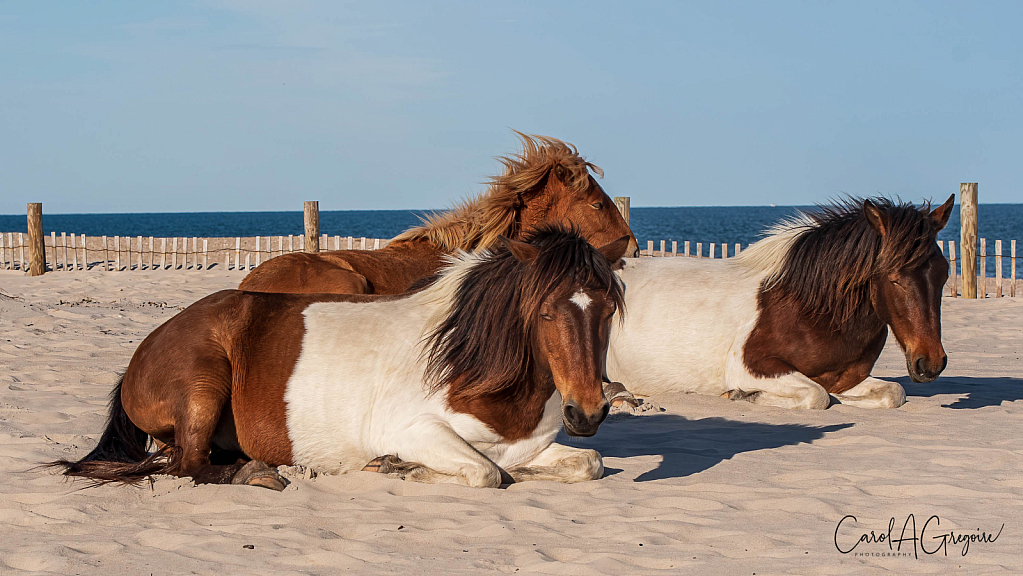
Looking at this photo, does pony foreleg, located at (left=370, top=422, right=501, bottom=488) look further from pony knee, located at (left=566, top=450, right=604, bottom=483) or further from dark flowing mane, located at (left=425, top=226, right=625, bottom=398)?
pony knee, located at (left=566, top=450, right=604, bottom=483)

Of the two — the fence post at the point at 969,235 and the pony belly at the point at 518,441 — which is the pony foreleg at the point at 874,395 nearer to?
the pony belly at the point at 518,441

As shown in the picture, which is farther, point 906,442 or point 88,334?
point 88,334

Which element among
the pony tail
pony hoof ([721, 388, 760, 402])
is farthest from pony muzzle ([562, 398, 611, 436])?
pony hoof ([721, 388, 760, 402])

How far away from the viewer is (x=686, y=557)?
3453mm

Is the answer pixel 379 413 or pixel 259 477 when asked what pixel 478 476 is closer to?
pixel 379 413

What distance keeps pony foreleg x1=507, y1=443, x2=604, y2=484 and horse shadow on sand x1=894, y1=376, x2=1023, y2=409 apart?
3.80 meters

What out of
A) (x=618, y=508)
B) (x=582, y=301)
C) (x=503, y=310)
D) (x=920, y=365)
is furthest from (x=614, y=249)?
(x=920, y=365)

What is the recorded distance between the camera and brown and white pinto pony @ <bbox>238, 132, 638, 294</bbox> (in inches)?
279

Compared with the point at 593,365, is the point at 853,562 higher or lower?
lower

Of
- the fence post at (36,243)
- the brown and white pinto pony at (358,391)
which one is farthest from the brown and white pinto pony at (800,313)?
the fence post at (36,243)

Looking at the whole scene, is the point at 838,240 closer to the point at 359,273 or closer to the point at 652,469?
the point at 652,469

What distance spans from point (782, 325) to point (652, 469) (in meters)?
2.55

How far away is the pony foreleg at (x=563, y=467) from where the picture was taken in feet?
15.3

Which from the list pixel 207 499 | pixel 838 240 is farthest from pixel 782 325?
pixel 207 499
